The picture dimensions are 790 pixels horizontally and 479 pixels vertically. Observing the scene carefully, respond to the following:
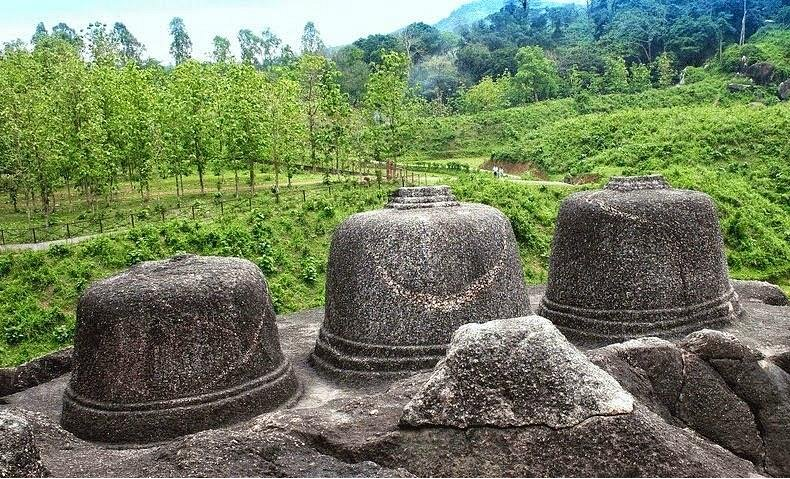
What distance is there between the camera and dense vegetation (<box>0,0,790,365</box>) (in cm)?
2284

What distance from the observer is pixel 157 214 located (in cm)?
2762

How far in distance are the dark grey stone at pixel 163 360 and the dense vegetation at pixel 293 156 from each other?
10504 mm

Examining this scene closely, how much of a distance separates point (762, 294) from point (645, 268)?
14.8 ft

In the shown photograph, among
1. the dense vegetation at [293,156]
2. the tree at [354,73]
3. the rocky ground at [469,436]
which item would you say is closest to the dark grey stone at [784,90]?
the dense vegetation at [293,156]

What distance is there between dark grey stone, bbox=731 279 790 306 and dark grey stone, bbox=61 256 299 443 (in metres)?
9.90

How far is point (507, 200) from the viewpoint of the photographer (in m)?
27.9

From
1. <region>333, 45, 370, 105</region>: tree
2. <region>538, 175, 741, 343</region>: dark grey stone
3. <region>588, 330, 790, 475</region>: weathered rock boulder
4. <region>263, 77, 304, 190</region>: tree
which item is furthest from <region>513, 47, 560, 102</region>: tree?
<region>588, 330, 790, 475</region>: weathered rock boulder

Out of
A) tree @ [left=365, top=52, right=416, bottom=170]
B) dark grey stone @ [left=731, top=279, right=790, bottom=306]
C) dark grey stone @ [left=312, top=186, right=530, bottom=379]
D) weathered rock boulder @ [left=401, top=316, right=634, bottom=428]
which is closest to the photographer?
weathered rock boulder @ [left=401, top=316, right=634, bottom=428]

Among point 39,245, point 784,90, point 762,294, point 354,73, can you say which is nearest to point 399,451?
point 762,294

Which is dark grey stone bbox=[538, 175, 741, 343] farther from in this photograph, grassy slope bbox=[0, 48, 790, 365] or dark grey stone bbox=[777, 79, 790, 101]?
dark grey stone bbox=[777, 79, 790, 101]

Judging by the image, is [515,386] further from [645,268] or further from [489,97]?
[489,97]

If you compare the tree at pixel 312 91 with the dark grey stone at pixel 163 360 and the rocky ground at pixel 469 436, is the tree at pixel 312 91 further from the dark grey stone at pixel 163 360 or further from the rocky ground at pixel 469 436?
the rocky ground at pixel 469 436

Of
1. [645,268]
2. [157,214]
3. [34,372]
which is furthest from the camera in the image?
[157,214]

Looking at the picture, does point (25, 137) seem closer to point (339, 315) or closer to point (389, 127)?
point (389, 127)
